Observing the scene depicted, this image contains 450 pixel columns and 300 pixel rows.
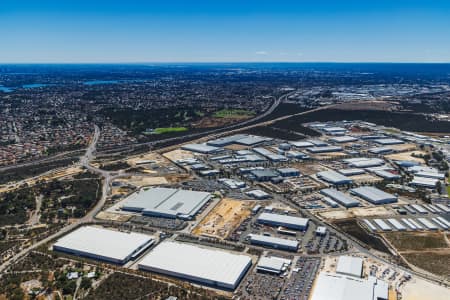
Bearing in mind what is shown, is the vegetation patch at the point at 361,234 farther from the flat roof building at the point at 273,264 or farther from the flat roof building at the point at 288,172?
the flat roof building at the point at 288,172

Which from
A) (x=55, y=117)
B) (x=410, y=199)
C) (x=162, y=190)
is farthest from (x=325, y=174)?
(x=55, y=117)

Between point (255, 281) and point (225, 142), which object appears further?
point (225, 142)

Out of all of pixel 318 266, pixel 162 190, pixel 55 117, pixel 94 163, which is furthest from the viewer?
pixel 55 117

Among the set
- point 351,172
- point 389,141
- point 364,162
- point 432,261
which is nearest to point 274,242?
point 432,261

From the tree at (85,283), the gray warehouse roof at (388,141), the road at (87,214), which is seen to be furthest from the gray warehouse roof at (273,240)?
the gray warehouse roof at (388,141)

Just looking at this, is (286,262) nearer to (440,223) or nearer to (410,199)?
(440,223)

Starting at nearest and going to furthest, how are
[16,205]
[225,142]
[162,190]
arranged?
1. [16,205]
2. [162,190]
3. [225,142]
